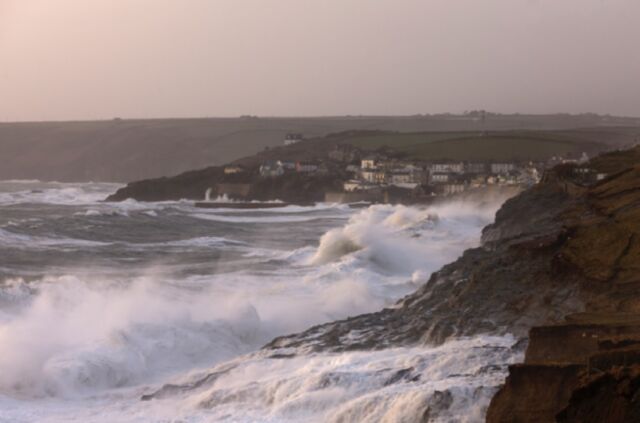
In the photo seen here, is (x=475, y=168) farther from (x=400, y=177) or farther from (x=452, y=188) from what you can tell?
(x=452, y=188)

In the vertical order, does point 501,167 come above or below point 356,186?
above

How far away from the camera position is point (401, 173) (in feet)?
226

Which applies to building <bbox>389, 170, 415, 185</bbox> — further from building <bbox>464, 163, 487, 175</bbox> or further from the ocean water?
the ocean water

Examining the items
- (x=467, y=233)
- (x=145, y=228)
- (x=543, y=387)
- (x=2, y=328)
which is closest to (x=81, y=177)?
(x=145, y=228)

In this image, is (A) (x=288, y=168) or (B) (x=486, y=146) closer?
(A) (x=288, y=168)

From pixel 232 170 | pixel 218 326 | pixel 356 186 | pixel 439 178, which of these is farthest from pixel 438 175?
pixel 218 326

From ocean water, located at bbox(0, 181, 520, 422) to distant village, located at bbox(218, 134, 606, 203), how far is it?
772 inches

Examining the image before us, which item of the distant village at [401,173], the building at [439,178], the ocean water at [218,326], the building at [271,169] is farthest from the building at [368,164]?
the ocean water at [218,326]

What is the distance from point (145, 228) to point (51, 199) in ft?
79.5

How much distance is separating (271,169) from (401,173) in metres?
8.69

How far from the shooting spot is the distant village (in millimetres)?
59312

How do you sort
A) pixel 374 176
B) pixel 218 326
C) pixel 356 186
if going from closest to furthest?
pixel 218 326, pixel 356 186, pixel 374 176

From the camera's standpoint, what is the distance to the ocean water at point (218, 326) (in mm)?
12055

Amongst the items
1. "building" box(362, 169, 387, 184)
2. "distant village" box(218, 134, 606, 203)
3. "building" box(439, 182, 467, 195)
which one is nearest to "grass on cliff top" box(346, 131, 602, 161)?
"distant village" box(218, 134, 606, 203)
